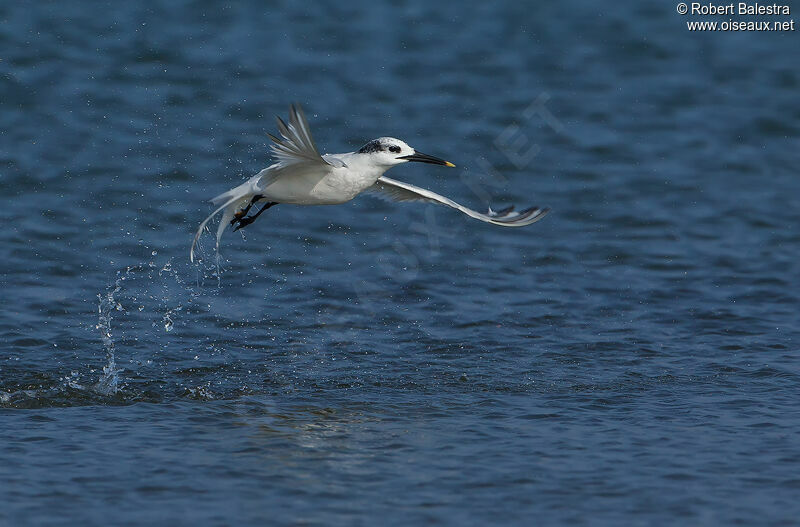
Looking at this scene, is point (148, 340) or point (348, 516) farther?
point (148, 340)

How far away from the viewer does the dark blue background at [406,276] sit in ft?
30.0

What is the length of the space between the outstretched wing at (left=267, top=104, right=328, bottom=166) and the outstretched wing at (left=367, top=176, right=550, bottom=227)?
182 cm

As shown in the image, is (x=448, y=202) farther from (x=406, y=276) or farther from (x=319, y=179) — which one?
(x=406, y=276)

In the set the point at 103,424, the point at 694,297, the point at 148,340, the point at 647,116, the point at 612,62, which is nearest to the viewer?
the point at 103,424

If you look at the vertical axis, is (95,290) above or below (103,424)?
above

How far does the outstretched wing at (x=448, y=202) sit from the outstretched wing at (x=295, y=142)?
5.97 feet

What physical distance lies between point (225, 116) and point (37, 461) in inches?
444

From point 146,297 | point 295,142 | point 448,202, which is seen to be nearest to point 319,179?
point 295,142

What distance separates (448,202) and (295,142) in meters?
2.60

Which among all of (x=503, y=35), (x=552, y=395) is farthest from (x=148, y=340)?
(x=503, y=35)

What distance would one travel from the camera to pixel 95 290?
45.4 ft

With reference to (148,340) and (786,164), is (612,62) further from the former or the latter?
(148,340)

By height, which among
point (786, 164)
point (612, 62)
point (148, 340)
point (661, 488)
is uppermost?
point (612, 62)

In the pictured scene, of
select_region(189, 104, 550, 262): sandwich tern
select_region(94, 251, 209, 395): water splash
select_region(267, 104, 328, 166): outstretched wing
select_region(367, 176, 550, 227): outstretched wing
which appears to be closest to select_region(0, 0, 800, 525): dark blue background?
select_region(94, 251, 209, 395): water splash
